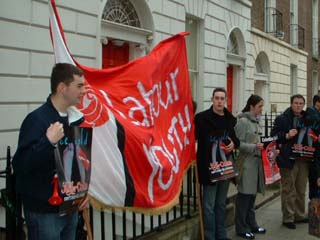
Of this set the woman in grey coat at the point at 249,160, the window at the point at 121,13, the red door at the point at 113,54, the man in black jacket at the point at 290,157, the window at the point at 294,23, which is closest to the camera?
the woman in grey coat at the point at 249,160

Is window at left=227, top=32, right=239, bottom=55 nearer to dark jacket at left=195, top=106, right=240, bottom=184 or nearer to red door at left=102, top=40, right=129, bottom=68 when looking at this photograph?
red door at left=102, top=40, right=129, bottom=68

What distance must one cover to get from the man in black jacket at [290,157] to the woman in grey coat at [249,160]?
2.46 feet

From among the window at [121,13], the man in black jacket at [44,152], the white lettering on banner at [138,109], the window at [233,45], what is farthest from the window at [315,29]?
the man in black jacket at [44,152]

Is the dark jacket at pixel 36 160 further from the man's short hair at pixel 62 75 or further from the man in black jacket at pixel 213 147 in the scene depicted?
the man in black jacket at pixel 213 147

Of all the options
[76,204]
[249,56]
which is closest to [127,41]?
[76,204]

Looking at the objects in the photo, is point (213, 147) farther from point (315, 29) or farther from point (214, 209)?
point (315, 29)

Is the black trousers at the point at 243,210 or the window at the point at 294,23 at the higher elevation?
the window at the point at 294,23

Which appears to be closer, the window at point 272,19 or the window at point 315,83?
the window at point 272,19

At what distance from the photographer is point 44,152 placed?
2.91 meters

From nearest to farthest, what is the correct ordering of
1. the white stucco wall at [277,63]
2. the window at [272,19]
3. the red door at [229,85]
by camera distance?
the red door at [229,85] < the white stucco wall at [277,63] < the window at [272,19]

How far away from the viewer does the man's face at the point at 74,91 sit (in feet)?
10.4

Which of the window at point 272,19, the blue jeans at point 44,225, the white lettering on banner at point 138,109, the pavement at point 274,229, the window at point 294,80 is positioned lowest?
the pavement at point 274,229

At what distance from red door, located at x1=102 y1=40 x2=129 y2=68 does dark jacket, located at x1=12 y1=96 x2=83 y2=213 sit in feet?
20.1

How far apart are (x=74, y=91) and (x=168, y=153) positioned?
1.80m
